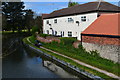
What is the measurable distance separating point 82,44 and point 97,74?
26.7 feet

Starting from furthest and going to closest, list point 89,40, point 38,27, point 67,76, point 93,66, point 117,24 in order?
point 38,27 < point 89,40 < point 117,24 < point 93,66 < point 67,76

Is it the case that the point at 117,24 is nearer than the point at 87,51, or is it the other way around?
the point at 117,24

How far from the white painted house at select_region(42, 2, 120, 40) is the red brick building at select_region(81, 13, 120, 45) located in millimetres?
4272

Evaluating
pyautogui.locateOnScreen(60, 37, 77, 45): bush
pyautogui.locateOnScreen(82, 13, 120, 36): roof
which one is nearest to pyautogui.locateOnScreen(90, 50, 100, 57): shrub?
pyautogui.locateOnScreen(82, 13, 120, 36): roof

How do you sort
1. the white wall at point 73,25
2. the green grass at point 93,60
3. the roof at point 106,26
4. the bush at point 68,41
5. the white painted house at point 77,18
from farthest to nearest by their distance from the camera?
the white wall at point 73,25
the white painted house at point 77,18
the bush at point 68,41
the roof at point 106,26
the green grass at point 93,60

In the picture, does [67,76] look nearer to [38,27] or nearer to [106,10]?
[106,10]

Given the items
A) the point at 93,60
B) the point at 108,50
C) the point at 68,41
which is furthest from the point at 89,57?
the point at 68,41

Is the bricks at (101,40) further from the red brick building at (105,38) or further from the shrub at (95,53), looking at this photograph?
the shrub at (95,53)

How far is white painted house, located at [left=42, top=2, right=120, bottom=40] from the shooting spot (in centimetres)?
2442

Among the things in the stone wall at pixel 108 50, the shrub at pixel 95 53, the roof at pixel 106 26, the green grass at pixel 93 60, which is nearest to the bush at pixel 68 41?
the green grass at pixel 93 60

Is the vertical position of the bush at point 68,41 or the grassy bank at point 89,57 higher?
the bush at point 68,41

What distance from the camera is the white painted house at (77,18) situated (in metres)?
24.4

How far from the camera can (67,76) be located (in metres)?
13.7

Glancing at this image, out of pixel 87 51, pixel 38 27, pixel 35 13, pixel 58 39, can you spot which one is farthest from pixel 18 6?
pixel 87 51
